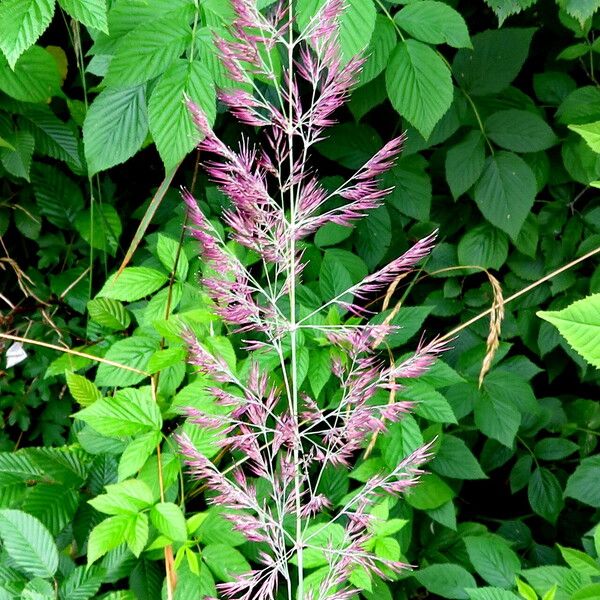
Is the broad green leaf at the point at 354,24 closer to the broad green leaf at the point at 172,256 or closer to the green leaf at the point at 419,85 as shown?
the green leaf at the point at 419,85

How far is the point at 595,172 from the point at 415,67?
53 cm

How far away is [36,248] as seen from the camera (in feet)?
5.95

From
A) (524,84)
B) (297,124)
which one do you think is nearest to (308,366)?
(297,124)

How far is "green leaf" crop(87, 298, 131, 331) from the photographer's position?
130 centimetres

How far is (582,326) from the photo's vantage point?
751mm

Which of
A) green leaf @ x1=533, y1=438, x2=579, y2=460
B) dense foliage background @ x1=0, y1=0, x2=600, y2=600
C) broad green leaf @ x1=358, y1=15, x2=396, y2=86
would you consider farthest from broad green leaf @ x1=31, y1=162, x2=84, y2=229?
green leaf @ x1=533, y1=438, x2=579, y2=460

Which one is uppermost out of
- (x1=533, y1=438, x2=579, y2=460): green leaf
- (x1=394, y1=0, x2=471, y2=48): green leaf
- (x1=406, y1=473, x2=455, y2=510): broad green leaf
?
(x1=394, y1=0, x2=471, y2=48): green leaf

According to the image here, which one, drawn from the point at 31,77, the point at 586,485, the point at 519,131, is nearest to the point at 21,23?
the point at 31,77

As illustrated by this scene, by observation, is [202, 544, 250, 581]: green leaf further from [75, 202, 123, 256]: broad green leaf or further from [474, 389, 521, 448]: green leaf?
[75, 202, 123, 256]: broad green leaf

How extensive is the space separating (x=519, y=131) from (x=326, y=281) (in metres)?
0.53

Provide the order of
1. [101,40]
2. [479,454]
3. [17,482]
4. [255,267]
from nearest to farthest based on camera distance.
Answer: [101,40], [17,482], [255,267], [479,454]

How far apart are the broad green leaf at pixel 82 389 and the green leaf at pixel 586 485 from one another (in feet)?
3.11

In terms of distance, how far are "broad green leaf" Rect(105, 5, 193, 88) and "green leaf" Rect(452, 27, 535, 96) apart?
0.68m

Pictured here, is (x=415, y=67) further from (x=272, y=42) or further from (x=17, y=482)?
(x=17, y=482)
